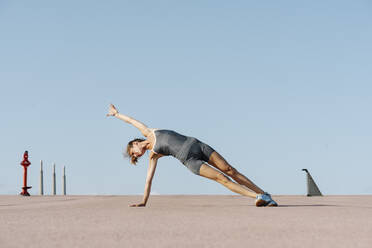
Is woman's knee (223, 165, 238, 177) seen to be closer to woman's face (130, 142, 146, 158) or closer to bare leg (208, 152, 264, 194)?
bare leg (208, 152, 264, 194)

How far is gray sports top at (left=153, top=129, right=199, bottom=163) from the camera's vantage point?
6.61 metres

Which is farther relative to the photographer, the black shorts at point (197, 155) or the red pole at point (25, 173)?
the red pole at point (25, 173)

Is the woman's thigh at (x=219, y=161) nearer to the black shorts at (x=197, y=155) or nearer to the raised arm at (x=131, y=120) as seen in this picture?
the black shorts at (x=197, y=155)

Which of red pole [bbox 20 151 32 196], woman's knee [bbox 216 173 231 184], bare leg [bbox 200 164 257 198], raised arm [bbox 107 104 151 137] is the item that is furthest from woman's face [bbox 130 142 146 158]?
red pole [bbox 20 151 32 196]

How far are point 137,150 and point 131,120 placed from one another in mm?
517

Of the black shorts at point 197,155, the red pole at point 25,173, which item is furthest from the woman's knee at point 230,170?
the red pole at point 25,173

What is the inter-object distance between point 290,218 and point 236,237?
1.58 metres

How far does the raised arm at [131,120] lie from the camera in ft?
22.7

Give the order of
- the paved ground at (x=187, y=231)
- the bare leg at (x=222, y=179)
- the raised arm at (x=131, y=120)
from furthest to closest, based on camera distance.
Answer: the raised arm at (x=131, y=120) < the bare leg at (x=222, y=179) < the paved ground at (x=187, y=231)

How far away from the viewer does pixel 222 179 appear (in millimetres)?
6320

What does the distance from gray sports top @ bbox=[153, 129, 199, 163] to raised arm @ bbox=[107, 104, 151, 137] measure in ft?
0.61

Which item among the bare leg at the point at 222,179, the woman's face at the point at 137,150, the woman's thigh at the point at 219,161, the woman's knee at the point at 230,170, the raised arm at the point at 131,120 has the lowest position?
the bare leg at the point at 222,179

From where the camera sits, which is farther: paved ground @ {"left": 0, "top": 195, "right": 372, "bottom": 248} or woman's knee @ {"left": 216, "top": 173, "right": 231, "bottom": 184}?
woman's knee @ {"left": 216, "top": 173, "right": 231, "bottom": 184}

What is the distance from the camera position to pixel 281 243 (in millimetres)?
3143
